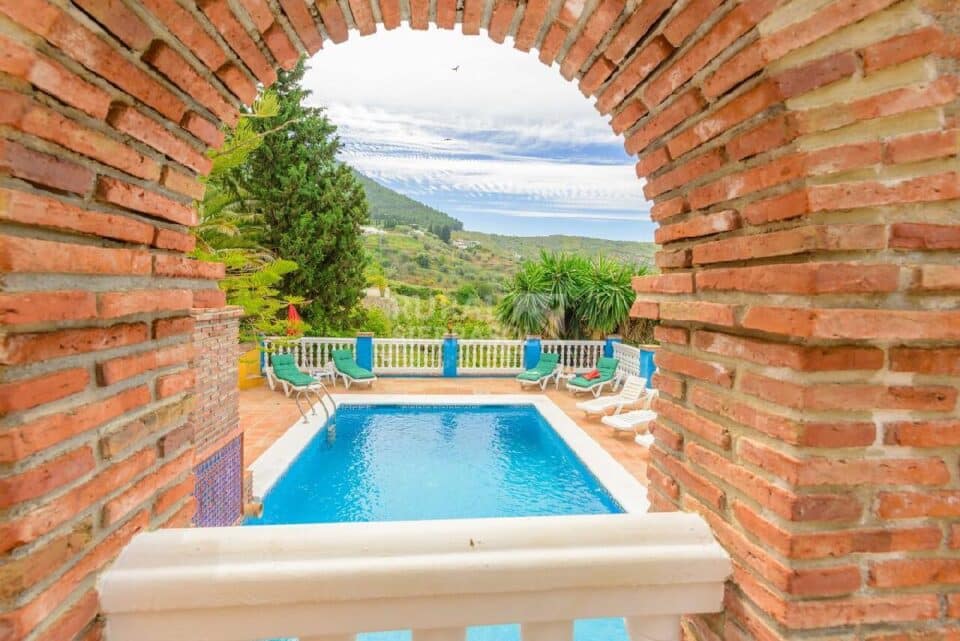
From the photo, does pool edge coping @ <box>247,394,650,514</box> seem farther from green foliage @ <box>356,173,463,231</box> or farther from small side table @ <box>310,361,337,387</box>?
green foliage @ <box>356,173,463,231</box>

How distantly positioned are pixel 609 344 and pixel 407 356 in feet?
17.4

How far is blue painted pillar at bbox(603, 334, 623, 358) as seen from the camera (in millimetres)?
12492

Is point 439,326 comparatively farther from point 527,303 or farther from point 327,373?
point 327,373

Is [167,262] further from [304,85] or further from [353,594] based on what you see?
[304,85]

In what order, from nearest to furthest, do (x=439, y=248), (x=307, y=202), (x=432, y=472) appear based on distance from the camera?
(x=432, y=472) < (x=307, y=202) < (x=439, y=248)

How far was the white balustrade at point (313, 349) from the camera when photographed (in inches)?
471

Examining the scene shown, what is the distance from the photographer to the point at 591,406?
9.23m

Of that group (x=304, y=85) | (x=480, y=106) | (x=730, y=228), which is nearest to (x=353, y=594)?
(x=730, y=228)

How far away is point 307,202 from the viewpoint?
15.0 m

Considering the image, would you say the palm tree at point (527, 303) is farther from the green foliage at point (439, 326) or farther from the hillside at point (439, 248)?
the hillside at point (439, 248)

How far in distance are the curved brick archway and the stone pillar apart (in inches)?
131

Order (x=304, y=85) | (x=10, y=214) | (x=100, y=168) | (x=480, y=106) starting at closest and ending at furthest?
1. (x=10, y=214)
2. (x=100, y=168)
3. (x=304, y=85)
4. (x=480, y=106)

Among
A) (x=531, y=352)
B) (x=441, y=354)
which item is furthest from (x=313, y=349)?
(x=531, y=352)

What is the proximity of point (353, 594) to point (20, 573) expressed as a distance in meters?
0.69
